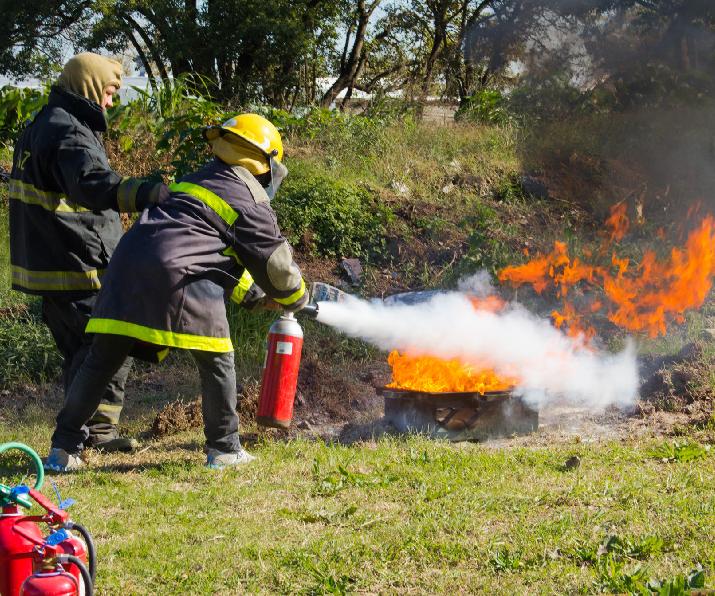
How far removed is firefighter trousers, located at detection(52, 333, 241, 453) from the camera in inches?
198

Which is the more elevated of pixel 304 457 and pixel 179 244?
pixel 179 244

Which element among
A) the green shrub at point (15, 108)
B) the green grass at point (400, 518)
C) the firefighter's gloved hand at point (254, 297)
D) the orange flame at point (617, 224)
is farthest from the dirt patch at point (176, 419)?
the green shrub at point (15, 108)

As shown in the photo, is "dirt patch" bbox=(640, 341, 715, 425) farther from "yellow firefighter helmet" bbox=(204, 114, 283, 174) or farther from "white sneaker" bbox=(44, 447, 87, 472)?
"white sneaker" bbox=(44, 447, 87, 472)

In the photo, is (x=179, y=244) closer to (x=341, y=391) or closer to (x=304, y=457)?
(x=304, y=457)

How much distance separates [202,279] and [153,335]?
426 millimetres

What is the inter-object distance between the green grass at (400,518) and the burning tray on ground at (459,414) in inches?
11.5

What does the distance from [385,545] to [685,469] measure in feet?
6.36

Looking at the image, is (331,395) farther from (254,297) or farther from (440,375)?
(254,297)

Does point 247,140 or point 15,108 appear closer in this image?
point 247,140

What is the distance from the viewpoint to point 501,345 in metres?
6.80

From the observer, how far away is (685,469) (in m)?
4.86

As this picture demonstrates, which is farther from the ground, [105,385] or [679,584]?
[679,584]

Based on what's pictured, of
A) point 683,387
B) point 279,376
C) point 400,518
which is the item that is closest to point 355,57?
point 683,387

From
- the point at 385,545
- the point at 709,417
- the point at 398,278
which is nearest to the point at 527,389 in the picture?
the point at 709,417
